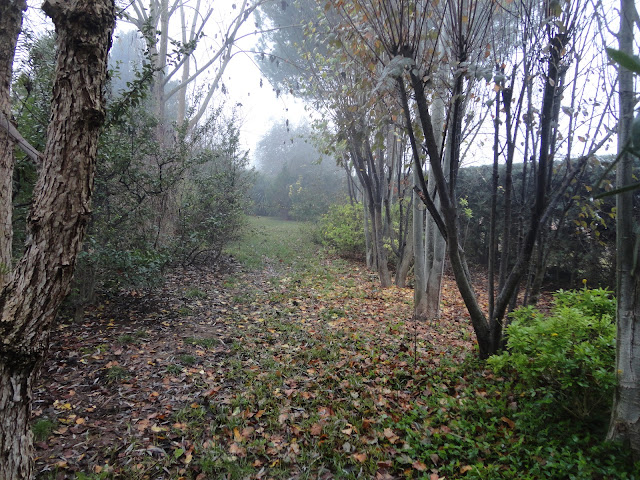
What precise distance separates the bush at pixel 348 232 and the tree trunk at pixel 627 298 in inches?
340

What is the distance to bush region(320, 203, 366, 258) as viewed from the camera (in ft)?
35.3

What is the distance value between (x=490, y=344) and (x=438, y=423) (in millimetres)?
1119

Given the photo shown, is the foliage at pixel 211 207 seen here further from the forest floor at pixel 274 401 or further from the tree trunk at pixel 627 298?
the tree trunk at pixel 627 298

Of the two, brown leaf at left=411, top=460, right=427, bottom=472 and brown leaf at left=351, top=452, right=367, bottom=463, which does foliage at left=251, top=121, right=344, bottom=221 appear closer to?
brown leaf at left=351, top=452, right=367, bottom=463

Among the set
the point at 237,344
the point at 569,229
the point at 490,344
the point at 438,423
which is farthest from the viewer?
the point at 569,229

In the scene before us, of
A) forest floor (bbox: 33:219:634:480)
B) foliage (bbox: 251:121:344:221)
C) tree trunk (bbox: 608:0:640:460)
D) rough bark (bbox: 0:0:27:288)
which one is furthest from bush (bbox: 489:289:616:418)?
foliage (bbox: 251:121:344:221)

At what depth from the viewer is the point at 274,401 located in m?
3.20

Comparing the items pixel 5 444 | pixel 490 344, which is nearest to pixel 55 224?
pixel 5 444

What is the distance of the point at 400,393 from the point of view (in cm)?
327

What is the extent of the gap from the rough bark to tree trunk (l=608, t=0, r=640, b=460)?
425 cm

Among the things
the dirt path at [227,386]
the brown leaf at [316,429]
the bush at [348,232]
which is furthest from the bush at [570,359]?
the bush at [348,232]

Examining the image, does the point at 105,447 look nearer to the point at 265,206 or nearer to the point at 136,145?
the point at 136,145

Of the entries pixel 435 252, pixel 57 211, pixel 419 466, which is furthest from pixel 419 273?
pixel 57 211

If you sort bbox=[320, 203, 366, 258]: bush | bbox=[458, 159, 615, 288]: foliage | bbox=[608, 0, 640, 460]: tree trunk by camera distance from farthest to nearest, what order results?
1. bbox=[320, 203, 366, 258]: bush
2. bbox=[458, 159, 615, 288]: foliage
3. bbox=[608, 0, 640, 460]: tree trunk
